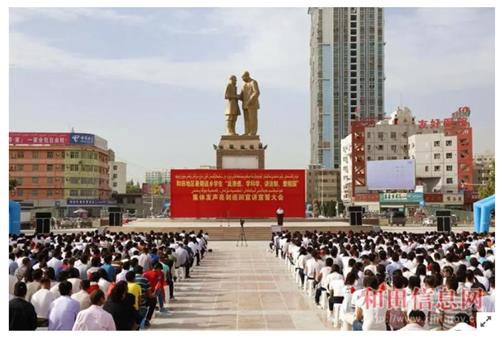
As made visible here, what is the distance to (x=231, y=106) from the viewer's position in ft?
104

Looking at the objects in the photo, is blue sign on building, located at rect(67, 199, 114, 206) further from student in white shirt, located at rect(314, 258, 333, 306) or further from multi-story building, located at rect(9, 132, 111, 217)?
student in white shirt, located at rect(314, 258, 333, 306)

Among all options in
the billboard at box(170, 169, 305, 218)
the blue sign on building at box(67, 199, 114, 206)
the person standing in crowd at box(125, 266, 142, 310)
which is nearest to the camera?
the person standing in crowd at box(125, 266, 142, 310)

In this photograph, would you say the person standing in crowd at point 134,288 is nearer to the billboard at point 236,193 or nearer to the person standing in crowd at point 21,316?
the person standing in crowd at point 21,316

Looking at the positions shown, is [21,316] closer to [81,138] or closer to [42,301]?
[42,301]

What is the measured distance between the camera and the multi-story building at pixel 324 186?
94.5m

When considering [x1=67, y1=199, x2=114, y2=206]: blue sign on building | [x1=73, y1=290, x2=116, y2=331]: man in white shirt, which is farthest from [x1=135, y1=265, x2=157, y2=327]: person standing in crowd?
[x1=67, y1=199, x2=114, y2=206]: blue sign on building

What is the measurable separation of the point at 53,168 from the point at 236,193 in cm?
3450

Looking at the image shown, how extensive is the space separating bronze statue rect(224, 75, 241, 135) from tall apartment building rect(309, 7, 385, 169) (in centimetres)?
6783

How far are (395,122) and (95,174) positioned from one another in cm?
3310

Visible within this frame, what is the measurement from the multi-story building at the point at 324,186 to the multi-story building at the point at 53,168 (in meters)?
40.9

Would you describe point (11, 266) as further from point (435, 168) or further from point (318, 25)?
point (318, 25)

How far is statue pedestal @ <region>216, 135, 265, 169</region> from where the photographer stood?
30.8 meters

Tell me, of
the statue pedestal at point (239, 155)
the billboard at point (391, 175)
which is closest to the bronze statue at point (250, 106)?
the statue pedestal at point (239, 155)

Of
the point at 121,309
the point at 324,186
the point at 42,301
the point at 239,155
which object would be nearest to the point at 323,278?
the point at 121,309
